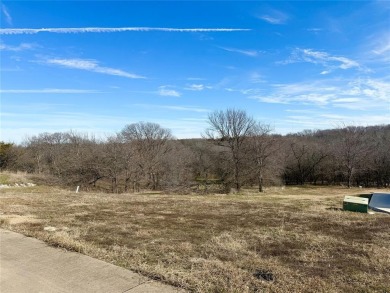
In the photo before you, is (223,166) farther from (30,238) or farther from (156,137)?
(30,238)

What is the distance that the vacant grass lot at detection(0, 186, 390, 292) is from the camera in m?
4.32

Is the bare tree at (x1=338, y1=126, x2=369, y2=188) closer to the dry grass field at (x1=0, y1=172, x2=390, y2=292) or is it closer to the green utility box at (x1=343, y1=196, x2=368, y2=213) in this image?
the green utility box at (x1=343, y1=196, x2=368, y2=213)

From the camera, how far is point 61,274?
4551 millimetres

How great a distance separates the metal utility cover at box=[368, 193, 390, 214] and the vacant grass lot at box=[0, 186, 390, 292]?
14.3ft

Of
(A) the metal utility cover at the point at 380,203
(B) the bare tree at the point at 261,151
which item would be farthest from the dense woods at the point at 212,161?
(A) the metal utility cover at the point at 380,203

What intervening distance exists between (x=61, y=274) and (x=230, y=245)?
9.81 ft

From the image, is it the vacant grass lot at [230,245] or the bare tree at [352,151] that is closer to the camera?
the vacant grass lot at [230,245]

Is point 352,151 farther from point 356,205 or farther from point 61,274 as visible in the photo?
point 61,274

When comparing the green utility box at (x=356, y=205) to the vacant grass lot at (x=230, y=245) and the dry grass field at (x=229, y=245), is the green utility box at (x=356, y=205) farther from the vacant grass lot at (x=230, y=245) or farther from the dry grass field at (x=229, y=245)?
the vacant grass lot at (x=230, y=245)

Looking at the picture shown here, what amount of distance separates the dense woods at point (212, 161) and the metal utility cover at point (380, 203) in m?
20.4

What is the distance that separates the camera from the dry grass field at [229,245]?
432 centimetres

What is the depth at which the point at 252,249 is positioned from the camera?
5.96m

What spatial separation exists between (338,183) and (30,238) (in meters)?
55.0

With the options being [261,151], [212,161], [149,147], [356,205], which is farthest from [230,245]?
[149,147]
